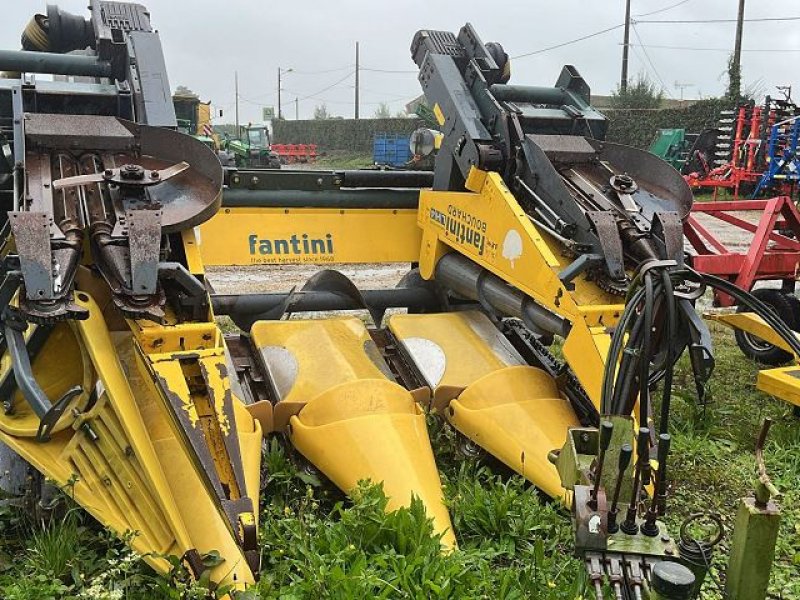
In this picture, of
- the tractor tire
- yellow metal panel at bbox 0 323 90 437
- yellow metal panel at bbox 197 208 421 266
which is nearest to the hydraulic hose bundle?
yellow metal panel at bbox 0 323 90 437

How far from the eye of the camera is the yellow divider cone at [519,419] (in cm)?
351

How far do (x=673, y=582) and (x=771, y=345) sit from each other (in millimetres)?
4476

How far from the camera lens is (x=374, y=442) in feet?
11.0

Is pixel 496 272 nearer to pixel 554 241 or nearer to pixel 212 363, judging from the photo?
pixel 554 241

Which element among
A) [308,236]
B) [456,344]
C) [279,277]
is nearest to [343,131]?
[279,277]

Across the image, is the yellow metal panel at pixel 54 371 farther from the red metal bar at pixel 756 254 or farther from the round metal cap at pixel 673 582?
the red metal bar at pixel 756 254

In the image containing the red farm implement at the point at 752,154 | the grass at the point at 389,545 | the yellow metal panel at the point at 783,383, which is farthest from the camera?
the red farm implement at the point at 752,154

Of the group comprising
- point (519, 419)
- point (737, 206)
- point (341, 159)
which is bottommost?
point (341, 159)

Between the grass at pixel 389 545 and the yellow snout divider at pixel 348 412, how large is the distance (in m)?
0.13

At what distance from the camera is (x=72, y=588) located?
265cm

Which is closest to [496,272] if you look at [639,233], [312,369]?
[639,233]

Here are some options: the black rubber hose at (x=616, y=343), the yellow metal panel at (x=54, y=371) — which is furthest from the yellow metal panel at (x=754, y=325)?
the yellow metal panel at (x=54, y=371)

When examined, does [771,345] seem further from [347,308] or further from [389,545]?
[389,545]

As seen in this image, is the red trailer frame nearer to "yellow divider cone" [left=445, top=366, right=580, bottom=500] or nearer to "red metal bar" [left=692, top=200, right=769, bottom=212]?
"red metal bar" [left=692, top=200, right=769, bottom=212]
